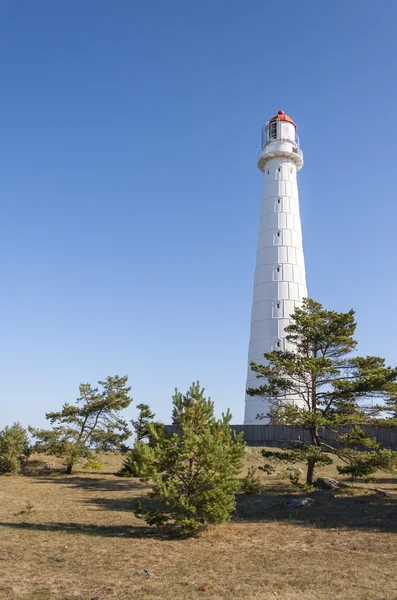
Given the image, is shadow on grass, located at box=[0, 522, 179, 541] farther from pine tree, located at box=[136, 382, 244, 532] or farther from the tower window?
the tower window

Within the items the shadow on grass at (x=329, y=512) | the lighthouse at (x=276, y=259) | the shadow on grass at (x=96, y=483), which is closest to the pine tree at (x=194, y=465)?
the shadow on grass at (x=329, y=512)

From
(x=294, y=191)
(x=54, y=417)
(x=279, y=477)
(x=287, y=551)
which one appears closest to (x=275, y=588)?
(x=287, y=551)

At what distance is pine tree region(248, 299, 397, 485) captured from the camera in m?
22.5

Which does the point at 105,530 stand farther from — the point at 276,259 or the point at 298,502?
the point at 276,259

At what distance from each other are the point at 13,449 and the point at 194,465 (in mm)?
20403

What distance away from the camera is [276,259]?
137ft

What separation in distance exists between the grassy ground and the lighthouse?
1902cm

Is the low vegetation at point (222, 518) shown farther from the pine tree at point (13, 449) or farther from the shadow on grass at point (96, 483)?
the pine tree at point (13, 449)

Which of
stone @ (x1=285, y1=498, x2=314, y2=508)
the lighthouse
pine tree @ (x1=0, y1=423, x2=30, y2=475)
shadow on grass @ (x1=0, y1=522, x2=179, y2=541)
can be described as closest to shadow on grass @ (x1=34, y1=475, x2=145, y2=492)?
pine tree @ (x1=0, y1=423, x2=30, y2=475)

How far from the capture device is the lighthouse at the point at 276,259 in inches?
1583

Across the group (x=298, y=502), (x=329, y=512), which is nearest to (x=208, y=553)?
(x=329, y=512)

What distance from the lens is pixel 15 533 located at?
15164 mm

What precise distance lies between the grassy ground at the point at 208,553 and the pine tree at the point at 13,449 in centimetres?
1023

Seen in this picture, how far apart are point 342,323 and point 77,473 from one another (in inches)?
786
